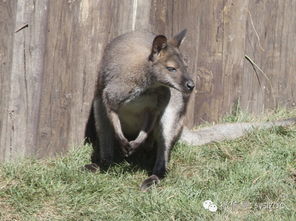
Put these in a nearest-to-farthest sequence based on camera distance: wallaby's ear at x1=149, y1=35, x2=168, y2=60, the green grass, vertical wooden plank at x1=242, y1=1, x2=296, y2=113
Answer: the green grass → wallaby's ear at x1=149, y1=35, x2=168, y2=60 → vertical wooden plank at x1=242, y1=1, x2=296, y2=113

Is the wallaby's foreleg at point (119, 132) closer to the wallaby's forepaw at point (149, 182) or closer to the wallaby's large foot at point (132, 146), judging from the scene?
the wallaby's large foot at point (132, 146)

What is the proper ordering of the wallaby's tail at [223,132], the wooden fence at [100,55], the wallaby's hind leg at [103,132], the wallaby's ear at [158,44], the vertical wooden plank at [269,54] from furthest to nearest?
the vertical wooden plank at [269,54], the wallaby's tail at [223,132], the wallaby's hind leg at [103,132], the wooden fence at [100,55], the wallaby's ear at [158,44]

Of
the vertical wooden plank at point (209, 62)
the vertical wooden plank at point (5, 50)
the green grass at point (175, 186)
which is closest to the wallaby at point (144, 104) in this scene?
the green grass at point (175, 186)

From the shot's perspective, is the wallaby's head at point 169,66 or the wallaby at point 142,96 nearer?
the wallaby's head at point 169,66

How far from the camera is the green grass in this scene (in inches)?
213

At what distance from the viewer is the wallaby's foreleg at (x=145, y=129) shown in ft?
21.6

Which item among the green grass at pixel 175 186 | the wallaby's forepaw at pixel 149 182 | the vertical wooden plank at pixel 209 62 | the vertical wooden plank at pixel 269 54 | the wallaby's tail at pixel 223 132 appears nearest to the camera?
the green grass at pixel 175 186

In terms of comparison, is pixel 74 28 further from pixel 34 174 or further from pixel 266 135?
pixel 266 135

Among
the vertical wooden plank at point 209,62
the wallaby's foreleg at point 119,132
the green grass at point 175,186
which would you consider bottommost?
the green grass at point 175,186

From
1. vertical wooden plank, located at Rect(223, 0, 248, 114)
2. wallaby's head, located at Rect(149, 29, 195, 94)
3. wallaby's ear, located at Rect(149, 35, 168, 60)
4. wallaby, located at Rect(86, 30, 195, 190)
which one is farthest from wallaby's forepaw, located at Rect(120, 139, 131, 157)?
vertical wooden plank, located at Rect(223, 0, 248, 114)

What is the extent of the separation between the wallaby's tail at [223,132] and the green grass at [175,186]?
14 centimetres

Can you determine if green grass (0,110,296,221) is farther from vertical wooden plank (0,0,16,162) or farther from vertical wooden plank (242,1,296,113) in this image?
vertical wooden plank (242,1,296,113)

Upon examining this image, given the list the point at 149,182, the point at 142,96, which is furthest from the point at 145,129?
the point at 149,182

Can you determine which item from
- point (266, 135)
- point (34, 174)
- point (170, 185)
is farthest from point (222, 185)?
point (34, 174)
